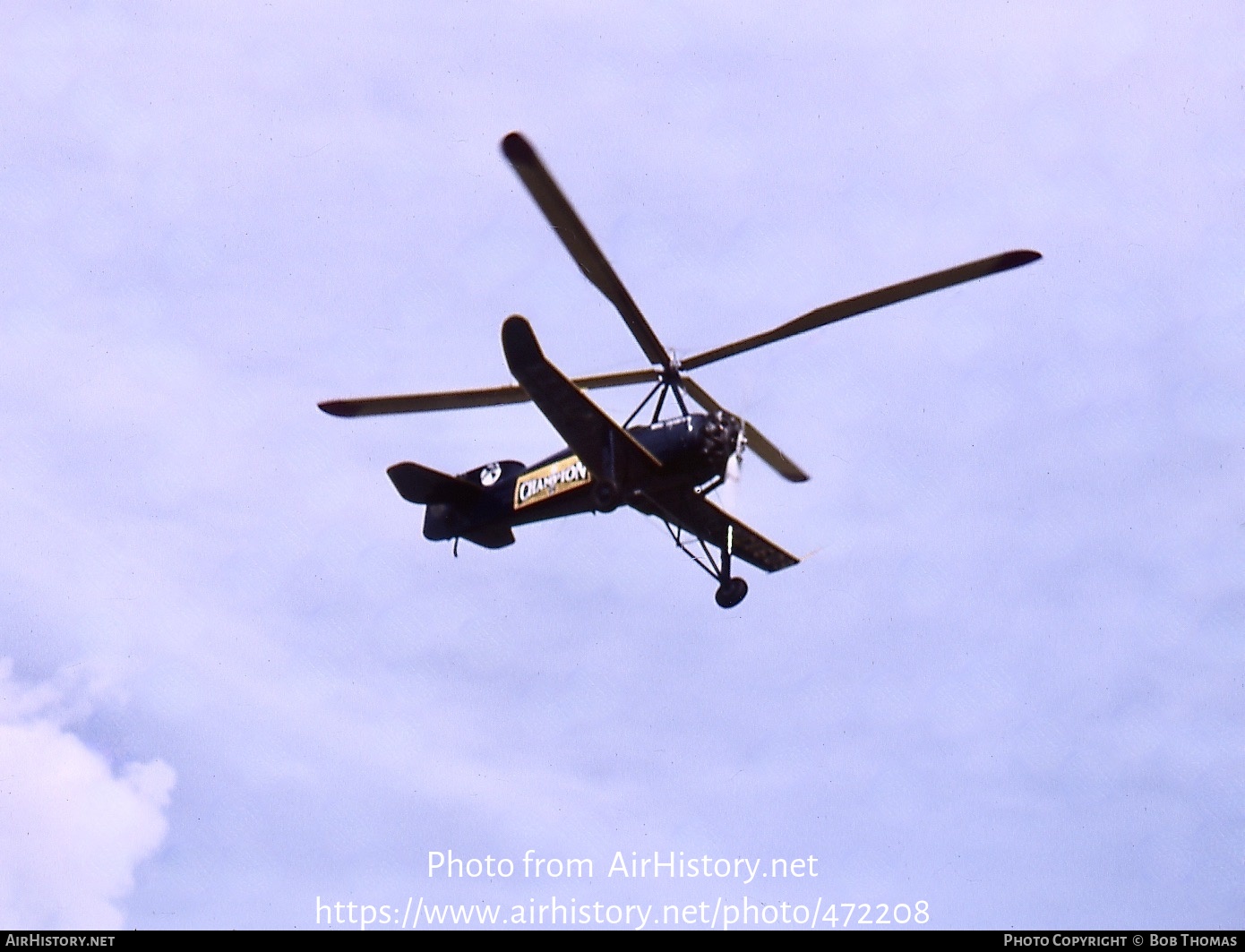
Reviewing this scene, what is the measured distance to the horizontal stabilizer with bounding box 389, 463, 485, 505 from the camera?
82.5 ft

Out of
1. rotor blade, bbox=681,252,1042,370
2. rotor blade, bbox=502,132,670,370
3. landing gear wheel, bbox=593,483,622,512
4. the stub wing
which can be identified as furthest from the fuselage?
rotor blade, bbox=681,252,1042,370

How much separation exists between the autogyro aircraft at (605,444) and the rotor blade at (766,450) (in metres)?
0.03

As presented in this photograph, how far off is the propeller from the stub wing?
5.91 ft

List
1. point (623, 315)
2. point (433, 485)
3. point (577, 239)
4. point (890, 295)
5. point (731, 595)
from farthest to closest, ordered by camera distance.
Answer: point (433, 485)
point (731, 595)
point (623, 315)
point (890, 295)
point (577, 239)

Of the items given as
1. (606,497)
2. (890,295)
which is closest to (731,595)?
(606,497)

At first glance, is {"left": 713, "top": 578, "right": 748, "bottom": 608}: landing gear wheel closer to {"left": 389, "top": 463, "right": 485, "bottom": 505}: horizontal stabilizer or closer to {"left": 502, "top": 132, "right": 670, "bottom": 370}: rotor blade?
{"left": 502, "top": 132, "right": 670, "bottom": 370}: rotor blade

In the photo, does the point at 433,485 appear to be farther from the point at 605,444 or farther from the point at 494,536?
the point at 605,444

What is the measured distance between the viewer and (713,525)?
23625 mm

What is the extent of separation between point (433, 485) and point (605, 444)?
5229 mm
